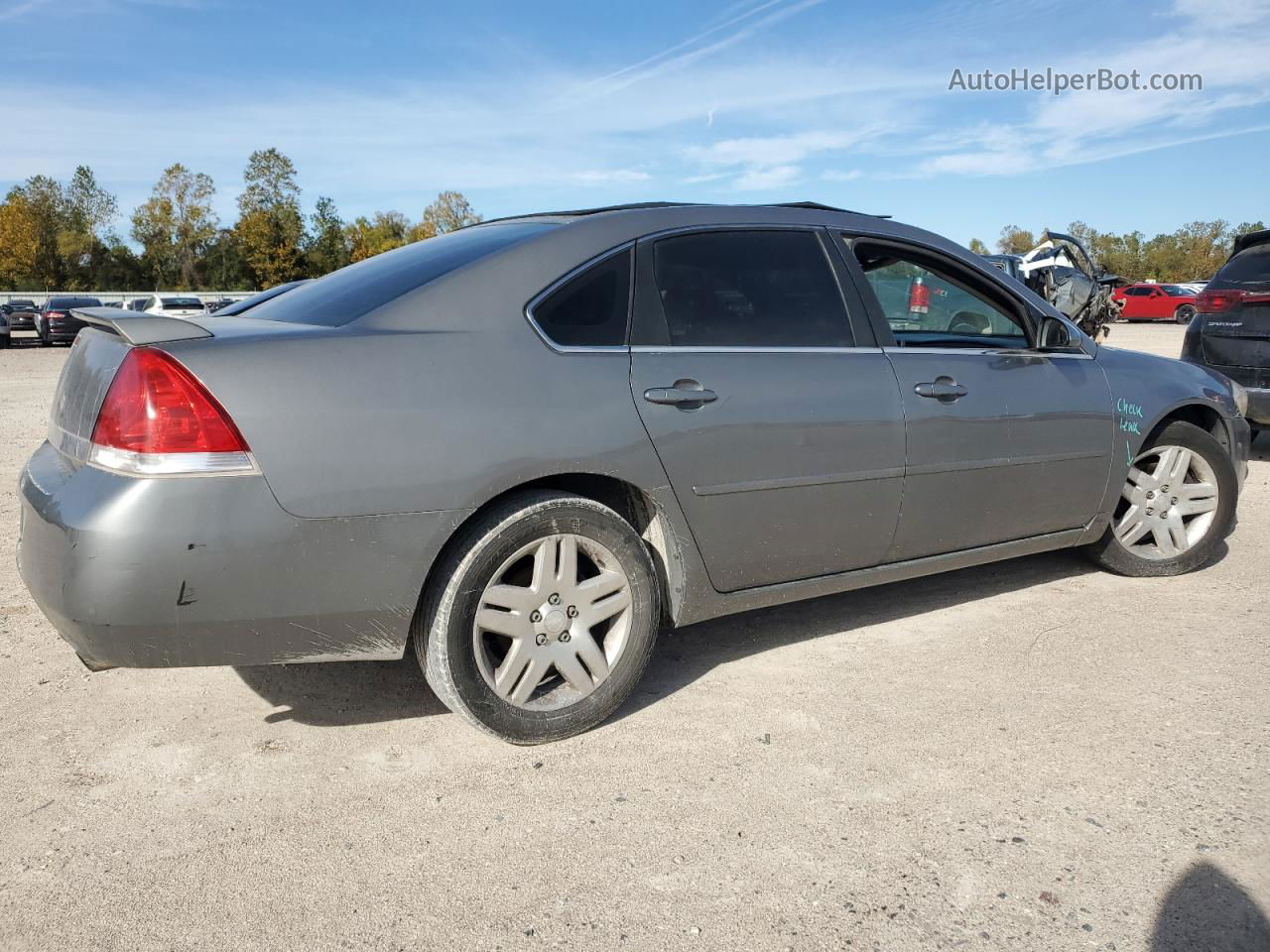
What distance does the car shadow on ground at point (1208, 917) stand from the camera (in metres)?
2.11

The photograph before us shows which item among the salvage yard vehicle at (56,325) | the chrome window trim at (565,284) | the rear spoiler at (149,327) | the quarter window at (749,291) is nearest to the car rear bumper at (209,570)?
the rear spoiler at (149,327)

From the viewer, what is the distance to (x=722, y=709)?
329 cm

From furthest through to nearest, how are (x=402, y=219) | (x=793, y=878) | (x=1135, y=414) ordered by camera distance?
(x=402, y=219) < (x=1135, y=414) < (x=793, y=878)

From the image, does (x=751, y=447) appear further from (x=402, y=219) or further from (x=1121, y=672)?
(x=402, y=219)

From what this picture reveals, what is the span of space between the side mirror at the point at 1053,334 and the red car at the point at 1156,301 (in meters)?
40.6

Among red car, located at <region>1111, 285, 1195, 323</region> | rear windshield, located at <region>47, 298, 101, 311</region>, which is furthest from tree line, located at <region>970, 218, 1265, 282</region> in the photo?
rear windshield, located at <region>47, 298, 101, 311</region>

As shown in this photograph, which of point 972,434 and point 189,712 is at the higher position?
point 972,434

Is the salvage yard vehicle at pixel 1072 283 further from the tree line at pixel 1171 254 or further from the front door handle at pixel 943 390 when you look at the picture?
the tree line at pixel 1171 254

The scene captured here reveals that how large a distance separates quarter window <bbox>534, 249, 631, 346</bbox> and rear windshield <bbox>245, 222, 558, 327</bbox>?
0.25m

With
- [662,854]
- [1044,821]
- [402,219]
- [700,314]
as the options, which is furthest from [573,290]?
[402,219]

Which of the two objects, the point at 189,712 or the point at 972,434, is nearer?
the point at 189,712

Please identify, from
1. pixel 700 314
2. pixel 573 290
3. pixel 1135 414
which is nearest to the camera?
pixel 573 290

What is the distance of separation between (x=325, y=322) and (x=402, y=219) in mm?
99708

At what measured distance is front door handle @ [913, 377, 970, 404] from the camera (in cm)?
369
